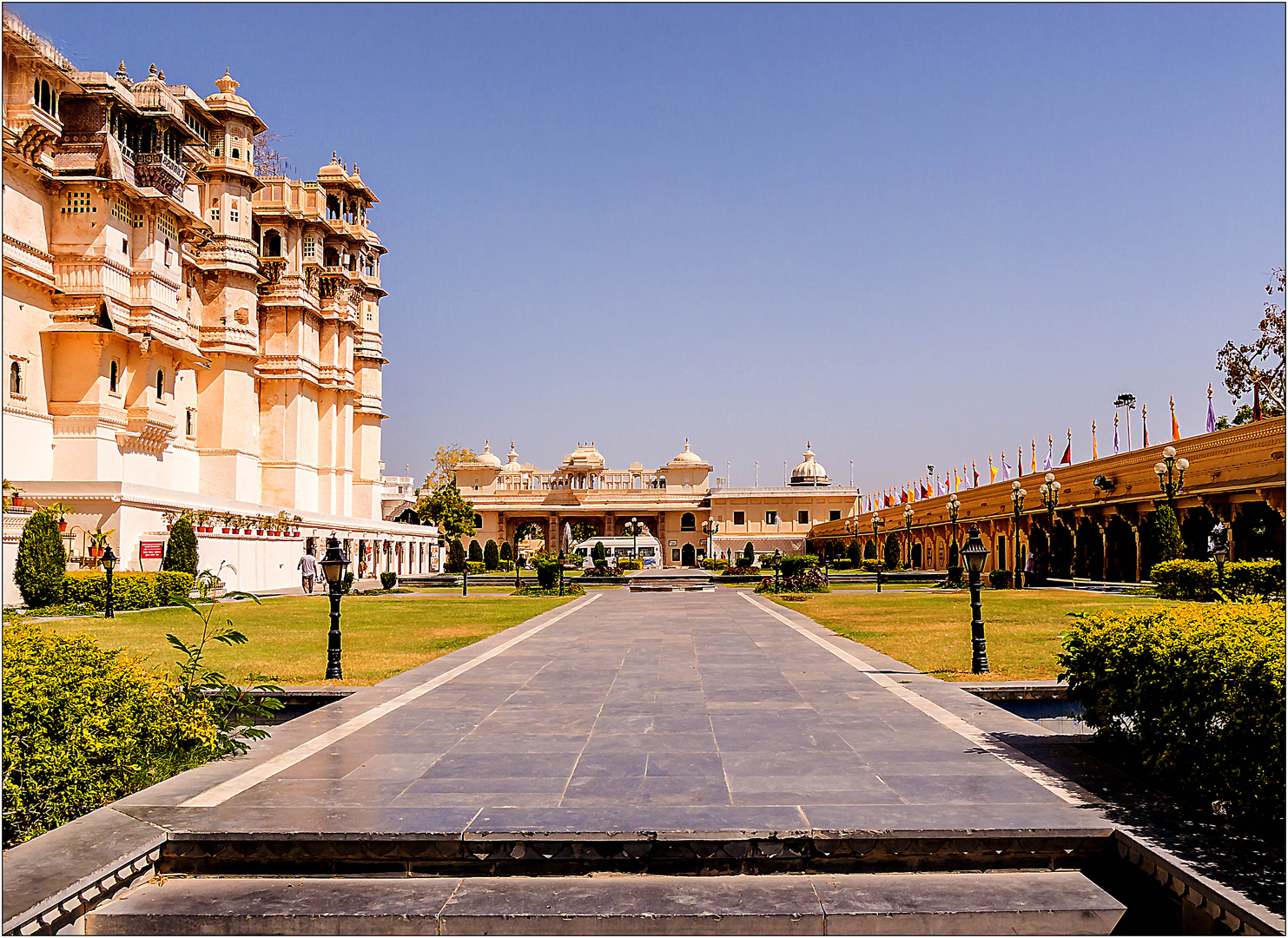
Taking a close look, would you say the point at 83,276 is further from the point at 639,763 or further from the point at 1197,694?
the point at 1197,694

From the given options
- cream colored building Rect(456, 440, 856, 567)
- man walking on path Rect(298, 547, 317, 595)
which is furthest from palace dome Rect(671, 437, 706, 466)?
man walking on path Rect(298, 547, 317, 595)

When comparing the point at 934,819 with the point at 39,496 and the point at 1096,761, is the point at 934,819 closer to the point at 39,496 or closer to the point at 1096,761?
the point at 1096,761

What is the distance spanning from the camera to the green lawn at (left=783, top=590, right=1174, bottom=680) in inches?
460

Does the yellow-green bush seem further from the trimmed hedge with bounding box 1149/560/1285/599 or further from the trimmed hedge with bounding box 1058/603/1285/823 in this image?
the trimmed hedge with bounding box 1149/560/1285/599

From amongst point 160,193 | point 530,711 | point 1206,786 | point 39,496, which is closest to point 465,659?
point 530,711

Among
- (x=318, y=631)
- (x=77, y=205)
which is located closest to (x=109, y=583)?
(x=318, y=631)

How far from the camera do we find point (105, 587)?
78.0ft

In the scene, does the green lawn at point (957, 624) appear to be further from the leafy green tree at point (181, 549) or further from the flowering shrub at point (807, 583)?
the leafy green tree at point (181, 549)

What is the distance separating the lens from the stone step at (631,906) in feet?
14.0

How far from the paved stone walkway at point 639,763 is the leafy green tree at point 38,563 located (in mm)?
17098

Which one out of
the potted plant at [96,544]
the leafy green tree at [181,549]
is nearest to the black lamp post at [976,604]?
the leafy green tree at [181,549]

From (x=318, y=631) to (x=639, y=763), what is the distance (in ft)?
42.2

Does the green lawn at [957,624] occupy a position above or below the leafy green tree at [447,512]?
below

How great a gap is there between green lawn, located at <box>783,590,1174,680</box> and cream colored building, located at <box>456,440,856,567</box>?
5187 centimetres
